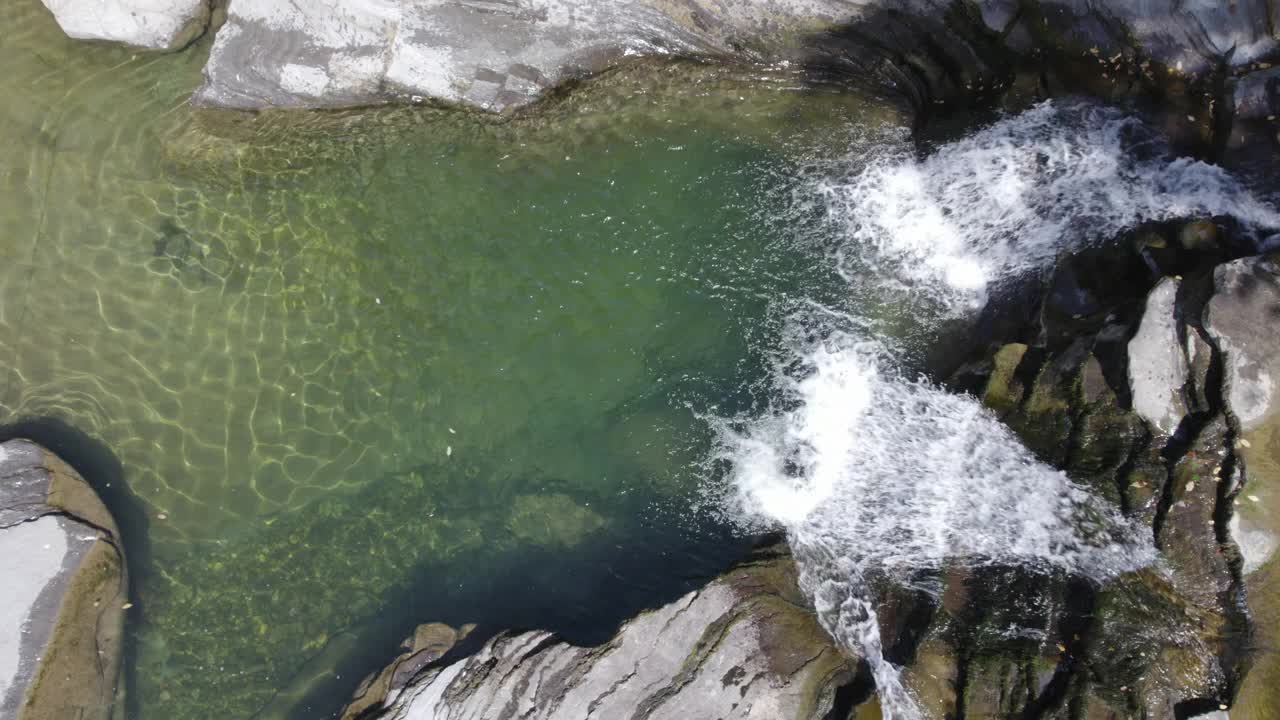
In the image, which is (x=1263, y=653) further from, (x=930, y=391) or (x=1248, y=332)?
(x=930, y=391)

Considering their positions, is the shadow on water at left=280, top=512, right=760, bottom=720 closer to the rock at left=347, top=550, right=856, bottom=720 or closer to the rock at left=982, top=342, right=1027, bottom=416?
the rock at left=347, top=550, right=856, bottom=720

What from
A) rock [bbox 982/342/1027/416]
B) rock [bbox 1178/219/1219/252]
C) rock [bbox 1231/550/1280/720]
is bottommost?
rock [bbox 1231/550/1280/720]

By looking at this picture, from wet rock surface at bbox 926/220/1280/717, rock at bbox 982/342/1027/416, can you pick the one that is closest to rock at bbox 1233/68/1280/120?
wet rock surface at bbox 926/220/1280/717

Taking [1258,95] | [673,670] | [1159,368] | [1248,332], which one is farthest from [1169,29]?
[673,670]

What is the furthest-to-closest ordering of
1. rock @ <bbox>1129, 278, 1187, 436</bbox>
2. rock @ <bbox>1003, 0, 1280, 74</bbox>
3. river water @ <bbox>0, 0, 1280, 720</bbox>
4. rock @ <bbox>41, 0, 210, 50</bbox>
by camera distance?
1. rock @ <bbox>41, 0, 210, 50</bbox>
2. river water @ <bbox>0, 0, 1280, 720</bbox>
3. rock @ <bbox>1003, 0, 1280, 74</bbox>
4. rock @ <bbox>1129, 278, 1187, 436</bbox>

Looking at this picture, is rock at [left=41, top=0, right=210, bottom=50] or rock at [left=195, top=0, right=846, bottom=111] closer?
rock at [left=195, top=0, right=846, bottom=111]

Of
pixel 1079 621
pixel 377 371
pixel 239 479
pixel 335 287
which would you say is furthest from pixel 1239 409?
pixel 239 479
